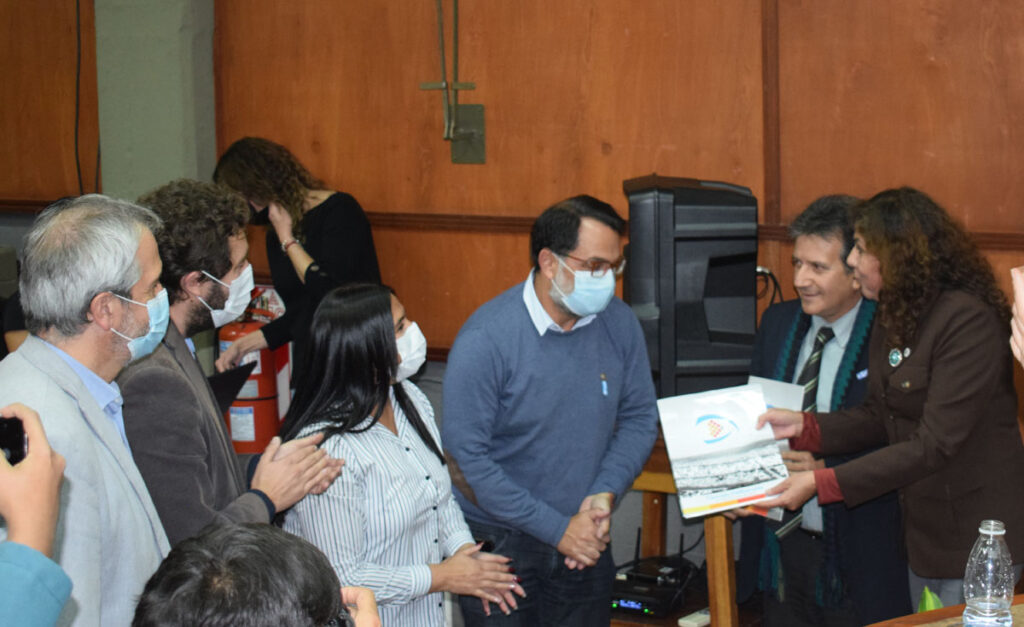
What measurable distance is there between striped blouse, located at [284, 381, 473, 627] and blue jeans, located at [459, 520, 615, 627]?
0.27 metres

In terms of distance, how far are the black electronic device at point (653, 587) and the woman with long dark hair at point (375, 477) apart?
995 millimetres

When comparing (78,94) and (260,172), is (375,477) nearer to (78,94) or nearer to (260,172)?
(260,172)

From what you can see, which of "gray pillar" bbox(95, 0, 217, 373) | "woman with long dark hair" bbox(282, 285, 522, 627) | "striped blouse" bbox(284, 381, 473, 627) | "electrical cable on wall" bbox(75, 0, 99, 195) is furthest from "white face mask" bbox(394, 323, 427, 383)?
"electrical cable on wall" bbox(75, 0, 99, 195)

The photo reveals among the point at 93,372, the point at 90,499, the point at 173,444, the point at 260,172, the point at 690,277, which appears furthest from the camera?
the point at 260,172

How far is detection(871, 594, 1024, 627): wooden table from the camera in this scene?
7.07 feet

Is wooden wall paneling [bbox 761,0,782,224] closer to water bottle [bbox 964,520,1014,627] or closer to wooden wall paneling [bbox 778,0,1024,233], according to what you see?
wooden wall paneling [bbox 778,0,1024,233]

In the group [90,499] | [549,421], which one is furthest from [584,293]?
[90,499]

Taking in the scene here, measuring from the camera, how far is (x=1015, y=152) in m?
3.63

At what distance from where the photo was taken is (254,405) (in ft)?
15.7

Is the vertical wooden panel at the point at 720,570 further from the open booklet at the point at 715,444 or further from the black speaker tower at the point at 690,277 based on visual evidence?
the black speaker tower at the point at 690,277

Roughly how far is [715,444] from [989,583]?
756 mm

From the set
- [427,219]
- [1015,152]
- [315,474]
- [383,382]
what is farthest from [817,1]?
[315,474]

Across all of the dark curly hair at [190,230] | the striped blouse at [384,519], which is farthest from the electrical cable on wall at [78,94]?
the striped blouse at [384,519]

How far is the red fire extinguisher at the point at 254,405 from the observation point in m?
4.79
